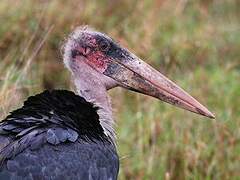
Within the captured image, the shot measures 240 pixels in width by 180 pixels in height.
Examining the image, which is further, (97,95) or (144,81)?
(144,81)

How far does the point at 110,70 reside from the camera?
551 centimetres

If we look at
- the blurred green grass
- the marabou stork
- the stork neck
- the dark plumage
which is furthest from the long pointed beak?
the dark plumage

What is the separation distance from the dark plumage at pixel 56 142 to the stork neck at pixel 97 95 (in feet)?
0.86

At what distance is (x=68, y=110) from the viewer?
16.2 feet

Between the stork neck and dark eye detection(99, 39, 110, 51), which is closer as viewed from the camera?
the stork neck

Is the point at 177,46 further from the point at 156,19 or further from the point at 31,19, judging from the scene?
the point at 31,19

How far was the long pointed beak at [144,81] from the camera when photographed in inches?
216

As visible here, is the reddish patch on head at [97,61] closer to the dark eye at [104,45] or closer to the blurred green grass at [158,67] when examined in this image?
the dark eye at [104,45]

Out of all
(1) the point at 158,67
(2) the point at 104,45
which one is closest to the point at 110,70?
(2) the point at 104,45

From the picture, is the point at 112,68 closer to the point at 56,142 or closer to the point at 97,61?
the point at 97,61

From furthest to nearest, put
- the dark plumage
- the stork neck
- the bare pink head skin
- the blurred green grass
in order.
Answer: the blurred green grass
the bare pink head skin
the stork neck
the dark plumage

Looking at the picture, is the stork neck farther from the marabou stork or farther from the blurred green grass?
the blurred green grass

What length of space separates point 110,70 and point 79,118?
0.67m

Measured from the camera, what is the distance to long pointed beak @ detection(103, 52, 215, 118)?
5488 mm
